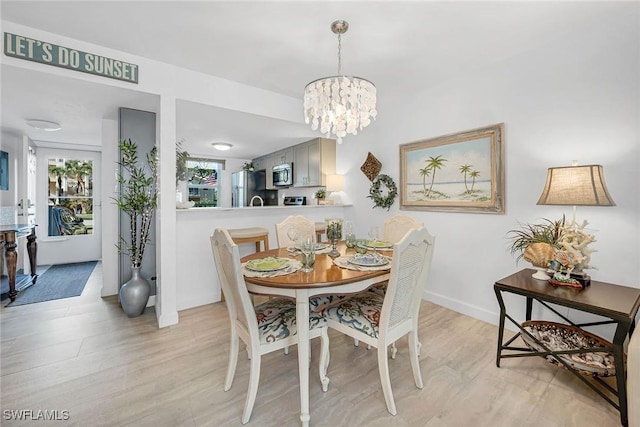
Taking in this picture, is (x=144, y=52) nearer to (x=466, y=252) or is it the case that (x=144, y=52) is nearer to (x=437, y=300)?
(x=466, y=252)

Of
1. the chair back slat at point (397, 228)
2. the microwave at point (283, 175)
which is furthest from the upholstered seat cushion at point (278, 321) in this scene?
the microwave at point (283, 175)

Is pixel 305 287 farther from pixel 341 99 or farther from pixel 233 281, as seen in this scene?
pixel 341 99

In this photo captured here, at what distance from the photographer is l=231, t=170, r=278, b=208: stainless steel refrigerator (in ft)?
20.0

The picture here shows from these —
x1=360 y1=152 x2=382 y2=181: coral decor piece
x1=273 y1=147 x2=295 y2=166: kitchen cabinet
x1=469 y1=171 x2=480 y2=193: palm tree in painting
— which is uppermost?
x1=273 y1=147 x2=295 y2=166: kitchen cabinet

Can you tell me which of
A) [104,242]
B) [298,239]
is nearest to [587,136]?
[298,239]

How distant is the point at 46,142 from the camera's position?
4.67 m

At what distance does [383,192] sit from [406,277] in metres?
2.22

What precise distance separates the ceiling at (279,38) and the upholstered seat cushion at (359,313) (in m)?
1.98

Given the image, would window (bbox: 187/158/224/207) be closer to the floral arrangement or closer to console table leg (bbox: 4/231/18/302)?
console table leg (bbox: 4/231/18/302)

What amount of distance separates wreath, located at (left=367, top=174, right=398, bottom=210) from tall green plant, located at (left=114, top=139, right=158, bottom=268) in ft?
8.37

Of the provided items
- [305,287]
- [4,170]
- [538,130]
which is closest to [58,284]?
[4,170]

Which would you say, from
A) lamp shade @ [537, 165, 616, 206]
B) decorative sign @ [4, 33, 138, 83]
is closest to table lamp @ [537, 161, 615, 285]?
lamp shade @ [537, 165, 616, 206]

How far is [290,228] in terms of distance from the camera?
269 centimetres

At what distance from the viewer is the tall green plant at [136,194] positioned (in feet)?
8.70
